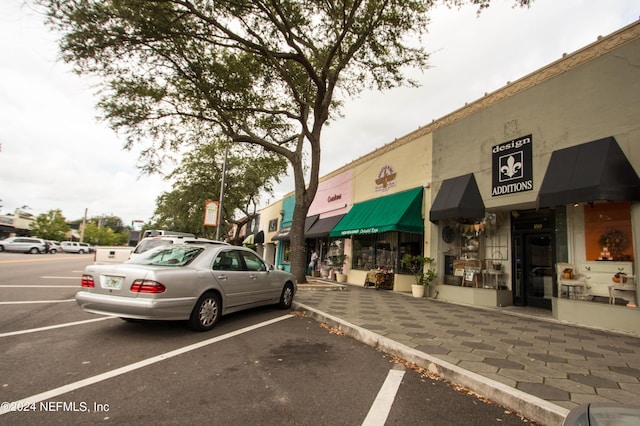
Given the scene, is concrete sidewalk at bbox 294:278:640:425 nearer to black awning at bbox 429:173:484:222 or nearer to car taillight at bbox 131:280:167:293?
black awning at bbox 429:173:484:222

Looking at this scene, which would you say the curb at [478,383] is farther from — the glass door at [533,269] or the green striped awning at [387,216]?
the green striped awning at [387,216]

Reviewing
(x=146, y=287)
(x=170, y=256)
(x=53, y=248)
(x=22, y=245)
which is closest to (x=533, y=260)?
(x=170, y=256)

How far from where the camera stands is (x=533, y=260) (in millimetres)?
9906

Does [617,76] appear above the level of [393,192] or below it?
above

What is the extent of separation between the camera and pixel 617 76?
7.55 meters

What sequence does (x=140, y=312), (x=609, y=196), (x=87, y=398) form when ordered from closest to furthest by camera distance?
(x=87, y=398), (x=140, y=312), (x=609, y=196)

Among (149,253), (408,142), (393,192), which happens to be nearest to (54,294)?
(149,253)

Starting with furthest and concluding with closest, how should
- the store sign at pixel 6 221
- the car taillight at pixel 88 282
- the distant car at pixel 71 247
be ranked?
1. the store sign at pixel 6 221
2. the distant car at pixel 71 247
3. the car taillight at pixel 88 282

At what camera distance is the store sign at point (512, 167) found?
9070mm

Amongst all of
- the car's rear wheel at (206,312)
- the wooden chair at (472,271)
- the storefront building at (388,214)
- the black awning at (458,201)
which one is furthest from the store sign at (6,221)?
the wooden chair at (472,271)

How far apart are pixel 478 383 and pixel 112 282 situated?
523cm

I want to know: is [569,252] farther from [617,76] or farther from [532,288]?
[617,76]

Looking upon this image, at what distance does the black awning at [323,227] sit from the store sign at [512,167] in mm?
8683

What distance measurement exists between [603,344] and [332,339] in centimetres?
470
